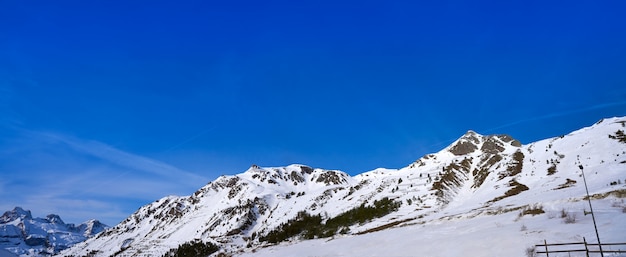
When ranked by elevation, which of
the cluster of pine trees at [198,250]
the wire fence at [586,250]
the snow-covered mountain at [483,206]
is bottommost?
the cluster of pine trees at [198,250]

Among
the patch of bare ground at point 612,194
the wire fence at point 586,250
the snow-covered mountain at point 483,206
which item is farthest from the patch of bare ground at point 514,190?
the wire fence at point 586,250

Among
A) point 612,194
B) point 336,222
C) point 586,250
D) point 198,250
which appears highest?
point 612,194

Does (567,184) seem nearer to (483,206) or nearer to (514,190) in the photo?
(514,190)

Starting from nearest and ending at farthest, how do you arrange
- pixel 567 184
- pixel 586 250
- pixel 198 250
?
pixel 586 250
pixel 567 184
pixel 198 250

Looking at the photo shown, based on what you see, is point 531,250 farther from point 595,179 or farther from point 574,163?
point 574,163

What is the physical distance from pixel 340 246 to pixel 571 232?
35.5 metres

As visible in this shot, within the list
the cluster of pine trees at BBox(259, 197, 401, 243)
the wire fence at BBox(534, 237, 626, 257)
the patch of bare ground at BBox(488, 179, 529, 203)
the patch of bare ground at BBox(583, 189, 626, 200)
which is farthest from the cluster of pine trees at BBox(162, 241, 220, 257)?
the wire fence at BBox(534, 237, 626, 257)

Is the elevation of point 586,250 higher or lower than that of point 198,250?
higher

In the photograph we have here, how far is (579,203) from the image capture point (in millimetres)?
52156

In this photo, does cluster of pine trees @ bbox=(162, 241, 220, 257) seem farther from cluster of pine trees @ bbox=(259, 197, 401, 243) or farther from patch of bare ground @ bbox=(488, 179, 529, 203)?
→ patch of bare ground @ bbox=(488, 179, 529, 203)

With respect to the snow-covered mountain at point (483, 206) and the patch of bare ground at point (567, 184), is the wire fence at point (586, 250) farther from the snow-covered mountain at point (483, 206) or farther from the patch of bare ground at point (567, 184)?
the patch of bare ground at point (567, 184)

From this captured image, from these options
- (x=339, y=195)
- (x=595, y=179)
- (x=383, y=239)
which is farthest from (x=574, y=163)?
(x=339, y=195)

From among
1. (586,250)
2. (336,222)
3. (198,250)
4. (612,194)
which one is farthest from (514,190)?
(198,250)

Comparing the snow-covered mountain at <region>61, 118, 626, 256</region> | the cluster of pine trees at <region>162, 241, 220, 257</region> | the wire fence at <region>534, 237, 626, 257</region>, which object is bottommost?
the cluster of pine trees at <region>162, 241, 220, 257</region>
